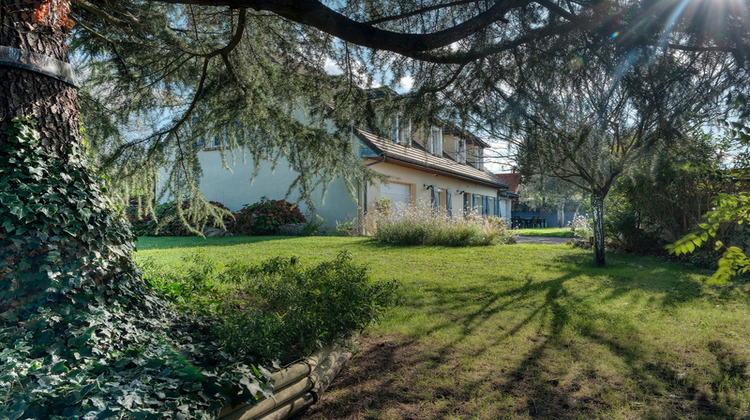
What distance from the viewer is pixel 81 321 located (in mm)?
2289

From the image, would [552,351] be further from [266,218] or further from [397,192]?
[397,192]

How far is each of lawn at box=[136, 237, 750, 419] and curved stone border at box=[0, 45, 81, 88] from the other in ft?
9.22

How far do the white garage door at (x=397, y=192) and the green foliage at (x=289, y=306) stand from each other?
980cm

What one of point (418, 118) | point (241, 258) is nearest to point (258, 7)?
point (418, 118)

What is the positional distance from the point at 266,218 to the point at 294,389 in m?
11.5

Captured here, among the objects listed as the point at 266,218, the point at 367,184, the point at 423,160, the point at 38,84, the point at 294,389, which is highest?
the point at 423,160

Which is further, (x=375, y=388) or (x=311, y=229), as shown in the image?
(x=311, y=229)

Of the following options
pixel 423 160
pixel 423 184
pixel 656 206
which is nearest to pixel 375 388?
pixel 656 206

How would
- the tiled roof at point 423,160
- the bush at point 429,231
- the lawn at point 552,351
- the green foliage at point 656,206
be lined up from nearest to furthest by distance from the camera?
Answer: the lawn at point 552,351, the green foliage at point 656,206, the bush at point 429,231, the tiled roof at point 423,160

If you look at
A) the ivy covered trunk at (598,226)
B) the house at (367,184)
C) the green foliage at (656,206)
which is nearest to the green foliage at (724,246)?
the ivy covered trunk at (598,226)

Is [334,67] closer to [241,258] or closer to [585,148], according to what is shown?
[585,148]

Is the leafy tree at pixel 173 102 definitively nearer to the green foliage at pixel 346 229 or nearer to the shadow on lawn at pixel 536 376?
the shadow on lawn at pixel 536 376

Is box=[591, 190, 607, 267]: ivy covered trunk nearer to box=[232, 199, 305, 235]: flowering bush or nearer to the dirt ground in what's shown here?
the dirt ground

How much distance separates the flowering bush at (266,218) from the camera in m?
13.6
